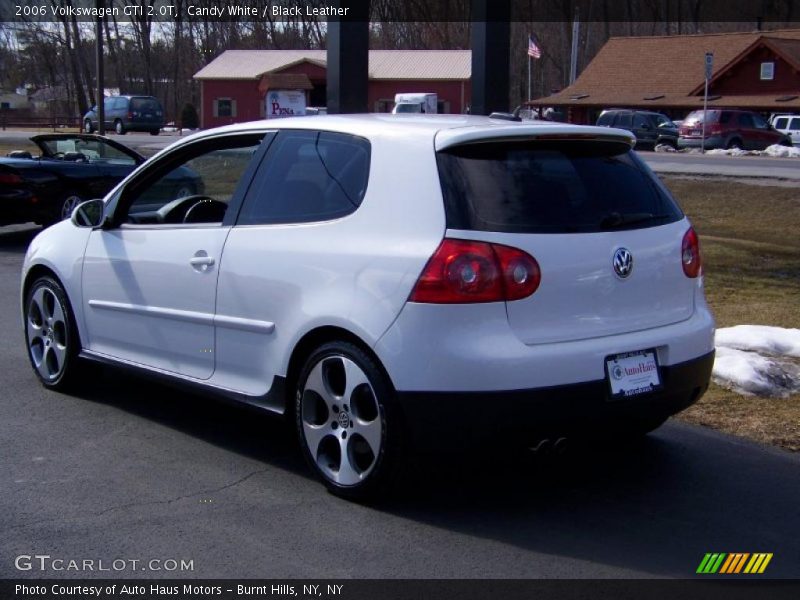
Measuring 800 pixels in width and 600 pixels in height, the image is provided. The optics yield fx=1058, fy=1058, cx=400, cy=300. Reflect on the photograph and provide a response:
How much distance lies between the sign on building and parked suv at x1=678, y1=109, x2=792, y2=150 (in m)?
15.4

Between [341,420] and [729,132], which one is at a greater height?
[729,132]

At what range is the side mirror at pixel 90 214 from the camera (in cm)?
636

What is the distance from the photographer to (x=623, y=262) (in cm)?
476

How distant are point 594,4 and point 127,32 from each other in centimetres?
3432

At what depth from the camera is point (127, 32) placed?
76.9 meters

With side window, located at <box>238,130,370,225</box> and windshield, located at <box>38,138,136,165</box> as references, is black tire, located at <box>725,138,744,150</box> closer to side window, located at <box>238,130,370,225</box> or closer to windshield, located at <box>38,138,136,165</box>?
windshield, located at <box>38,138,136,165</box>

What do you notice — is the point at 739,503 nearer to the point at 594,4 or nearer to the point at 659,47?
the point at 659,47

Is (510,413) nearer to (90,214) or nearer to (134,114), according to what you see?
(90,214)

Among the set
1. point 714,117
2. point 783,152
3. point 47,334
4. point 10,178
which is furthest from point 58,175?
point 714,117

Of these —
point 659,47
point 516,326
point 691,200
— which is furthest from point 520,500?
point 659,47

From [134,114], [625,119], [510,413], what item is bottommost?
[510,413]

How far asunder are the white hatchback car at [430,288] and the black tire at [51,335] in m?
0.99

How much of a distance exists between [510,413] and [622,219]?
43.6 inches

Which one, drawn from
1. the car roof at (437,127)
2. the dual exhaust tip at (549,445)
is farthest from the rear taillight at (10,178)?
the dual exhaust tip at (549,445)
